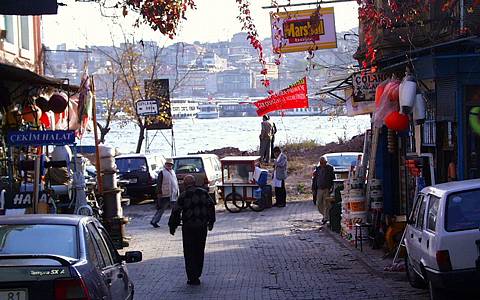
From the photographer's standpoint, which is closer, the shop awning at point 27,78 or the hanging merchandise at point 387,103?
the shop awning at point 27,78

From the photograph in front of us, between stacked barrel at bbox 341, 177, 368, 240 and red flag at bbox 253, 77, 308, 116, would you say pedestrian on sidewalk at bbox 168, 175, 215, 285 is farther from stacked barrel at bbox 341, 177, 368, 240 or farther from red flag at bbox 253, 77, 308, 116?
red flag at bbox 253, 77, 308, 116

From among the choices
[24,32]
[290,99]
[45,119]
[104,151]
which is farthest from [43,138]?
[290,99]

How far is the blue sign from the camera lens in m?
15.1

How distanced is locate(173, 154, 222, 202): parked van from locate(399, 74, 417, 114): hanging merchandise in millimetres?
15451

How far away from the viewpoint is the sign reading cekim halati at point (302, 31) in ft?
70.6

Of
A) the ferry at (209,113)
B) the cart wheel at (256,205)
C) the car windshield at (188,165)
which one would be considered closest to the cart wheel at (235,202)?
the cart wheel at (256,205)

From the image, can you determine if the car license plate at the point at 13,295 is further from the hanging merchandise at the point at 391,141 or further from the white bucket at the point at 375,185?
the hanging merchandise at the point at 391,141

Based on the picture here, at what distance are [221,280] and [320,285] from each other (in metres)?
1.74

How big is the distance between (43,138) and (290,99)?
43.1 ft

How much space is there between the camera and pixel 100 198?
19.4 meters

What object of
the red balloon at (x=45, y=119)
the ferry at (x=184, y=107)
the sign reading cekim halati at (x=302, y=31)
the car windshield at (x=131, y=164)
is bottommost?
the car windshield at (x=131, y=164)

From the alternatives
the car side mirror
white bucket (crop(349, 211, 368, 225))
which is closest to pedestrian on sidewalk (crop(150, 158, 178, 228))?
white bucket (crop(349, 211, 368, 225))

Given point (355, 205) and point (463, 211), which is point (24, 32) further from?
point (463, 211)

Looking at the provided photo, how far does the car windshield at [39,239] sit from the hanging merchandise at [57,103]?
1156 cm
